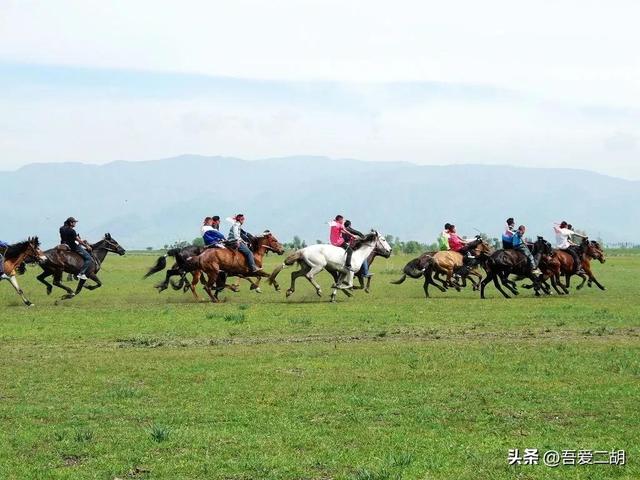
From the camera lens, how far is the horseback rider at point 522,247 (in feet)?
101

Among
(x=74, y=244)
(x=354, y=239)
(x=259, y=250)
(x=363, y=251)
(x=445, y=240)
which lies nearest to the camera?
(x=363, y=251)

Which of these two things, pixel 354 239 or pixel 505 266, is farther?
pixel 505 266

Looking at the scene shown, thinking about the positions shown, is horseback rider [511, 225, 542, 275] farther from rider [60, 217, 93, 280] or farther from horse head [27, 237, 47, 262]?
horse head [27, 237, 47, 262]

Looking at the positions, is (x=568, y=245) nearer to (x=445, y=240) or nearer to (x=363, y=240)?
(x=445, y=240)

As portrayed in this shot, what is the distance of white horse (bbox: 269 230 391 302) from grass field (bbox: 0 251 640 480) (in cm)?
501

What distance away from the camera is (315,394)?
12.7 meters

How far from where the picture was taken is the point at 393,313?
2389 cm

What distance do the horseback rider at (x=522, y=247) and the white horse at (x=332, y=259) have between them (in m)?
4.48

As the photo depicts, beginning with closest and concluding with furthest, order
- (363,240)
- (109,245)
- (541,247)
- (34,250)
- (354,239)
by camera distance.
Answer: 1. (34,250)
2. (363,240)
3. (354,239)
4. (109,245)
5. (541,247)

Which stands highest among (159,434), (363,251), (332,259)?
(363,251)

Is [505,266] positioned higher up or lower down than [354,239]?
lower down

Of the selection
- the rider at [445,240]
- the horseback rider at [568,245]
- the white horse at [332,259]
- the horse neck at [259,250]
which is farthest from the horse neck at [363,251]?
the horseback rider at [568,245]

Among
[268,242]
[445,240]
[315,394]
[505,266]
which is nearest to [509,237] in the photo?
[505,266]

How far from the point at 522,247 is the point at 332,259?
6110 mm
